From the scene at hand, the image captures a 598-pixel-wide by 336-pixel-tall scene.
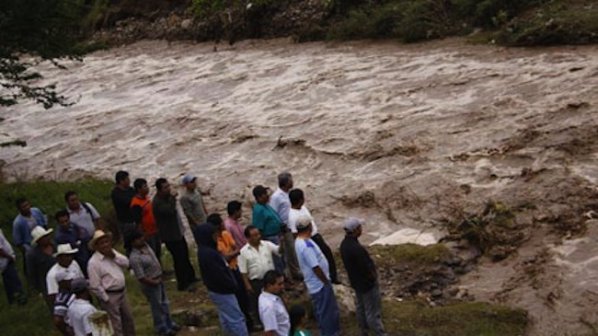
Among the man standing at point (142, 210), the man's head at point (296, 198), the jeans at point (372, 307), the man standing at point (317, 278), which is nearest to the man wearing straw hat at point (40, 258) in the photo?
the man standing at point (142, 210)

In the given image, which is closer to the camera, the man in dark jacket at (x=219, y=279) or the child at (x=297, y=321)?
the child at (x=297, y=321)

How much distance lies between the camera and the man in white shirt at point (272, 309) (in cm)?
672

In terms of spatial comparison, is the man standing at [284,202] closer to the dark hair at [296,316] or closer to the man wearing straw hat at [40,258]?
the dark hair at [296,316]

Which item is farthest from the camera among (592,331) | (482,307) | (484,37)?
(484,37)

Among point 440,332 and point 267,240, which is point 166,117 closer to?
point 267,240

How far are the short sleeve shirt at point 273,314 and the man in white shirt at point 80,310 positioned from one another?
1.56 meters

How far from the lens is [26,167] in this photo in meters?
19.8

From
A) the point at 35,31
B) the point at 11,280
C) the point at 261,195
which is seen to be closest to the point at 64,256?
the point at 261,195

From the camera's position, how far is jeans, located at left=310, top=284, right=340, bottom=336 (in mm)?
7719

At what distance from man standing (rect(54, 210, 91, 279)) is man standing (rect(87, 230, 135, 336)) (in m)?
1.56

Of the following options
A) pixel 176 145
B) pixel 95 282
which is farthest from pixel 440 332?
pixel 176 145

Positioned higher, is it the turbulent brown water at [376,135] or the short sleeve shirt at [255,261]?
the short sleeve shirt at [255,261]

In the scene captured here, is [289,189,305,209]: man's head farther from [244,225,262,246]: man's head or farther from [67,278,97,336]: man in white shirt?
[67,278,97,336]: man in white shirt

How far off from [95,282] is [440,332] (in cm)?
343
